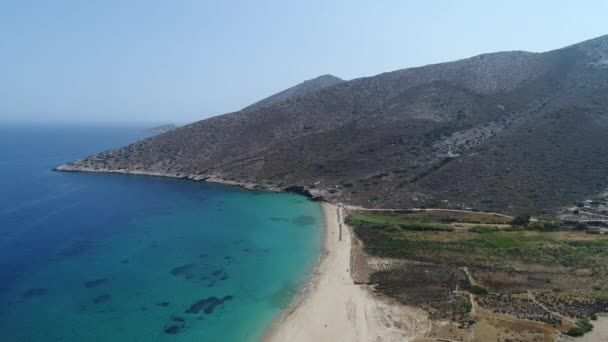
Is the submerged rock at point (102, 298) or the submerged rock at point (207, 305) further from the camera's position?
the submerged rock at point (102, 298)

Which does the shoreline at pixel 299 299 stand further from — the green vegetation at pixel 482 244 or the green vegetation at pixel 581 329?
the green vegetation at pixel 581 329

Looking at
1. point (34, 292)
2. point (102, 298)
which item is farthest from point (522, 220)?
point (34, 292)

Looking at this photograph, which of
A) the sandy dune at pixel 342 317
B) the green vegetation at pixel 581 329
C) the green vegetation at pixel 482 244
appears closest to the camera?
the green vegetation at pixel 581 329

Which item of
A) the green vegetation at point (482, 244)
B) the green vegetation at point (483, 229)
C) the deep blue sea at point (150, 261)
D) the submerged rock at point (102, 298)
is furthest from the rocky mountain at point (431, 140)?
the submerged rock at point (102, 298)

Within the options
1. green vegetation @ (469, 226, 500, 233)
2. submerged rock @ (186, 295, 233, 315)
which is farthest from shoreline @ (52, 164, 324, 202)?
submerged rock @ (186, 295, 233, 315)

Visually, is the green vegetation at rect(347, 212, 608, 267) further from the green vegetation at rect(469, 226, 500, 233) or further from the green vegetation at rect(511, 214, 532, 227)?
the green vegetation at rect(511, 214, 532, 227)

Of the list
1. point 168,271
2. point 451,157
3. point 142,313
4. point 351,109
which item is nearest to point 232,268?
point 168,271

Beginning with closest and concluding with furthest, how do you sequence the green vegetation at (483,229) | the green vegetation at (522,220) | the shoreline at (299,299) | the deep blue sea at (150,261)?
the shoreline at (299,299)
the deep blue sea at (150,261)
the green vegetation at (483,229)
the green vegetation at (522,220)
